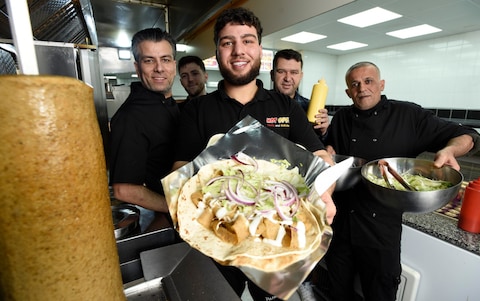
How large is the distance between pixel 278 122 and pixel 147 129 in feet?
2.67

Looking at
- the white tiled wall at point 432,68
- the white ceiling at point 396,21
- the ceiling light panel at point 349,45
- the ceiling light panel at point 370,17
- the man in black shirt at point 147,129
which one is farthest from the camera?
the ceiling light panel at point 349,45

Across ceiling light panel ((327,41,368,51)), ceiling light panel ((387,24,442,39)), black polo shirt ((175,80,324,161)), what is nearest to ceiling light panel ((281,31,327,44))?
ceiling light panel ((327,41,368,51))

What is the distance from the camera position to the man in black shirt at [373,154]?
171 cm

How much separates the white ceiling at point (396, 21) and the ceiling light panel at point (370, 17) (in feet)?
0.34

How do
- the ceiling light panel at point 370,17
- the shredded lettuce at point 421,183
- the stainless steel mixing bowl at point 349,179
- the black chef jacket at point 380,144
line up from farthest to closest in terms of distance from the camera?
1. the ceiling light panel at point 370,17
2. the black chef jacket at point 380,144
3. the stainless steel mixing bowl at point 349,179
4. the shredded lettuce at point 421,183

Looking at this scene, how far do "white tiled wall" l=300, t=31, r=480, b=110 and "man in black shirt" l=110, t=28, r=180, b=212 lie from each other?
5763mm

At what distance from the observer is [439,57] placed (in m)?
5.28

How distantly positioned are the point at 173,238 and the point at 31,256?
2.17ft

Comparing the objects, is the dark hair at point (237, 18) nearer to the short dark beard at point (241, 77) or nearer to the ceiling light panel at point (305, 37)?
the short dark beard at point (241, 77)

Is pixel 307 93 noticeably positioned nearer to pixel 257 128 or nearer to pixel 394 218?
pixel 394 218

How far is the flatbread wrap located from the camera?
69cm

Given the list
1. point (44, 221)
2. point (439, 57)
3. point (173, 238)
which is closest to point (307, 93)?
point (439, 57)

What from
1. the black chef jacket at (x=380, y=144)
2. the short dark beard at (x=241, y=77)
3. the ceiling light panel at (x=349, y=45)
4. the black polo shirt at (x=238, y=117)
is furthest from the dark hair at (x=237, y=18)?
the ceiling light panel at (x=349, y=45)

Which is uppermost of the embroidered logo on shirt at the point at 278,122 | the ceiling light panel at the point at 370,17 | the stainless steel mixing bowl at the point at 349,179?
the ceiling light panel at the point at 370,17
